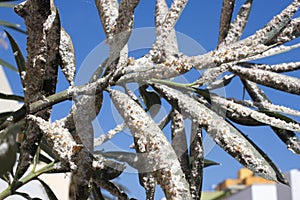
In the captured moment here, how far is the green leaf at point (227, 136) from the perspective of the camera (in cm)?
62

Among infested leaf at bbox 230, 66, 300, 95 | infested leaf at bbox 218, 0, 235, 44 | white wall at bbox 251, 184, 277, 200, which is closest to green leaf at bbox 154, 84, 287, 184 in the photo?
infested leaf at bbox 230, 66, 300, 95

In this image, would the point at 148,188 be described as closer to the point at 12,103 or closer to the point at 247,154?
the point at 247,154

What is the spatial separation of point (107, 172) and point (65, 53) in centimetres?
17

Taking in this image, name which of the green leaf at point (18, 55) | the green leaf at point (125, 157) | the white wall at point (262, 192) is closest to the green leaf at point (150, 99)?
the green leaf at point (125, 157)

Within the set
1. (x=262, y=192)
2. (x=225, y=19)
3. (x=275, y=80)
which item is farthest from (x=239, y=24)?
(x=262, y=192)

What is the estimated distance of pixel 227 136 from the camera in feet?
2.06

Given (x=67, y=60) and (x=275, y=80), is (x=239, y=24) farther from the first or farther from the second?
(x=67, y=60)

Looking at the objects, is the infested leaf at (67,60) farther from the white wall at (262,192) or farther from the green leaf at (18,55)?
the white wall at (262,192)

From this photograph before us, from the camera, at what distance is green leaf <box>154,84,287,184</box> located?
0.62m

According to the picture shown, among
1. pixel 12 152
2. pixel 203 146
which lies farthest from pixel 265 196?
pixel 12 152

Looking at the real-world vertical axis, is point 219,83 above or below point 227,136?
above

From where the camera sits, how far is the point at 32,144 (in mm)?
661

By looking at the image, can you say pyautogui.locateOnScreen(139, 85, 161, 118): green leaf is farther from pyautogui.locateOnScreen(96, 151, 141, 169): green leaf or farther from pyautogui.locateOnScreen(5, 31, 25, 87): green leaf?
pyautogui.locateOnScreen(5, 31, 25, 87): green leaf

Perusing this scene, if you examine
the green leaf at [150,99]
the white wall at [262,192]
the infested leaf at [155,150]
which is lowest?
the infested leaf at [155,150]
